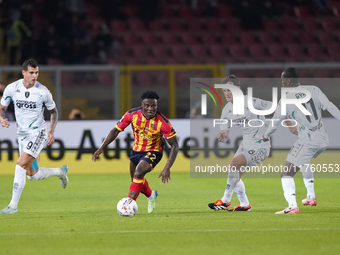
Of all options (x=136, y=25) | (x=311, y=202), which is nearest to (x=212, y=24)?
(x=136, y=25)

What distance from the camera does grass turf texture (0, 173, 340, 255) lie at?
5734 millimetres

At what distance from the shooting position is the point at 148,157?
25.9 feet

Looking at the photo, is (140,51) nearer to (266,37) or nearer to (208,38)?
(208,38)

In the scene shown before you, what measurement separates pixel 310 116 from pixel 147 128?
7.13 ft

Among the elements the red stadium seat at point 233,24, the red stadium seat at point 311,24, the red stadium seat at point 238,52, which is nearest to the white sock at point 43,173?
the red stadium seat at point 238,52

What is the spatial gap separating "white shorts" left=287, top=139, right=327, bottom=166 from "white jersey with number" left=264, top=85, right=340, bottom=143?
0.22 feet

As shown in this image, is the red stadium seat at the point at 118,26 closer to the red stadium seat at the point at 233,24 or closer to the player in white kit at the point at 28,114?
the red stadium seat at the point at 233,24

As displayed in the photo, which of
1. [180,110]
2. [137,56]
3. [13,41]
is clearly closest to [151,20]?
[137,56]

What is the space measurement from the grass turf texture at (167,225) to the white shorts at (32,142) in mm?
856

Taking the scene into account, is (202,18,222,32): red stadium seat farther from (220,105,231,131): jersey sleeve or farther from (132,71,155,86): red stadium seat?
(220,105,231,131): jersey sleeve

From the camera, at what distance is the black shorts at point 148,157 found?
25.8 feet

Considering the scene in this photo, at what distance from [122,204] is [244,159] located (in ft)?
5.85

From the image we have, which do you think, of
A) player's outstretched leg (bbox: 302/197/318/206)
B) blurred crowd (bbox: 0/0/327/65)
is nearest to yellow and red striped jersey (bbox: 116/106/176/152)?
player's outstretched leg (bbox: 302/197/318/206)

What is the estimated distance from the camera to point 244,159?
823cm
